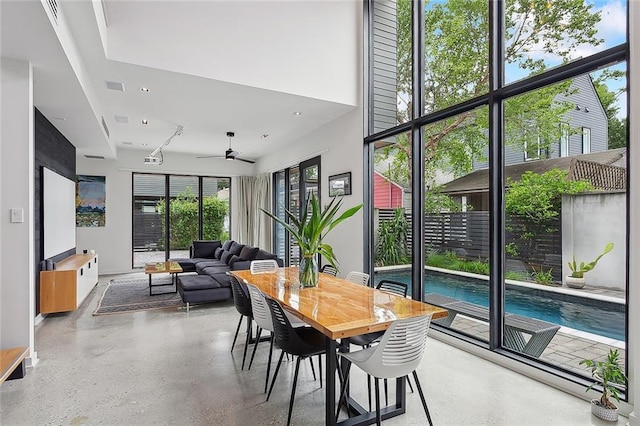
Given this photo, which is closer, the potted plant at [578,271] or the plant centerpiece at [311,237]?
the potted plant at [578,271]

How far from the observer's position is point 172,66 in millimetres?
3752

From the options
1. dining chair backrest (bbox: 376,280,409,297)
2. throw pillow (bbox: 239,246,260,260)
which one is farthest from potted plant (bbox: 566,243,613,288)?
throw pillow (bbox: 239,246,260,260)

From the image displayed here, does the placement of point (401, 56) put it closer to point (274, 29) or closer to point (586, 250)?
point (274, 29)

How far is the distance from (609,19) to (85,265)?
6562 millimetres

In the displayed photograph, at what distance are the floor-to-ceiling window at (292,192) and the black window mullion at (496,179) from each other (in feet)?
11.2

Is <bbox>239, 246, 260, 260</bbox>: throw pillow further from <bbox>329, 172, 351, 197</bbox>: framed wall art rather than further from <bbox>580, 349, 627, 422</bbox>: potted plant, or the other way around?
<bbox>580, 349, 627, 422</bbox>: potted plant

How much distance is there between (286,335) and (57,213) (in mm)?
4736

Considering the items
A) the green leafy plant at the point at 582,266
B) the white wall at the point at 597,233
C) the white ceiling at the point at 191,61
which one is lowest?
the green leafy plant at the point at 582,266

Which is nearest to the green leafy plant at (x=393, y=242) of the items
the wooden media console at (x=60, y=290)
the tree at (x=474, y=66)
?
the tree at (x=474, y=66)

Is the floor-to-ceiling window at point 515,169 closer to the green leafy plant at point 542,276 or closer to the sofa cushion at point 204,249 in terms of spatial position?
the green leafy plant at point 542,276

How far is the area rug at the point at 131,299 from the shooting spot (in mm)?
4984

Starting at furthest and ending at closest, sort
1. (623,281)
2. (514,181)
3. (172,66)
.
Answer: (172,66), (514,181), (623,281)

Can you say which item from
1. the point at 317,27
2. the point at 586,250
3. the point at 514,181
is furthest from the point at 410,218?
the point at 317,27

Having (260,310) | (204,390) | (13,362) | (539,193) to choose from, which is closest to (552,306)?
(539,193)
